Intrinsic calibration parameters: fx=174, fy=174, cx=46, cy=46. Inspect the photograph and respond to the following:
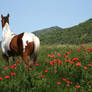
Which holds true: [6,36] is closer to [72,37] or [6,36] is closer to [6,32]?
[6,32]

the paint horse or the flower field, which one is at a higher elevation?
the paint horse

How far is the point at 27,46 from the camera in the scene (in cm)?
629

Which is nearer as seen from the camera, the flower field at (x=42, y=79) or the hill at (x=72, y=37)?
the flower field at (x=42, y=79)

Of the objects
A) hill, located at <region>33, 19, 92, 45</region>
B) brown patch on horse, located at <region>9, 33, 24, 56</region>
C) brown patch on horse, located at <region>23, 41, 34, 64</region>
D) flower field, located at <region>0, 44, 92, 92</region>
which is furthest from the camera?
hill, located at <region>33, 19, 92, 45</region>

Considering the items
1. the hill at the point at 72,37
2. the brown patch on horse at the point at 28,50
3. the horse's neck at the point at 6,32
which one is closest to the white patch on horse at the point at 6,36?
the horse's neck at the point at 6,32

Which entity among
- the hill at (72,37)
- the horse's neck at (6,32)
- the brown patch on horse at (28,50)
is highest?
the horse's neck at (6,32)

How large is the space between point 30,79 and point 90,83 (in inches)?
78.7

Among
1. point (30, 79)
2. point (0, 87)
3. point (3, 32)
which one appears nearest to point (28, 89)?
point (30, 79)

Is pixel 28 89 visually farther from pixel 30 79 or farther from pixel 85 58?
pixel 85 58

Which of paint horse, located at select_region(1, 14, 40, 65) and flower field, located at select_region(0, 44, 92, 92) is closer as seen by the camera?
flower field, located at select_region(0, 44, 92, 92)

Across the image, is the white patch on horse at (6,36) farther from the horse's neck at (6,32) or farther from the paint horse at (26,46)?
the paint horse at (26,46)

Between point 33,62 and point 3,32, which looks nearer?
point 33,62

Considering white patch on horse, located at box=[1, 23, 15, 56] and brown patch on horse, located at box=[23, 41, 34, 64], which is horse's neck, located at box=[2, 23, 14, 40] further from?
brown patch on horse, located at box=[23, 41, 34, 64]

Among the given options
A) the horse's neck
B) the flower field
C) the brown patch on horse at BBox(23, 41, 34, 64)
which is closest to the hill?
the horse's neck
